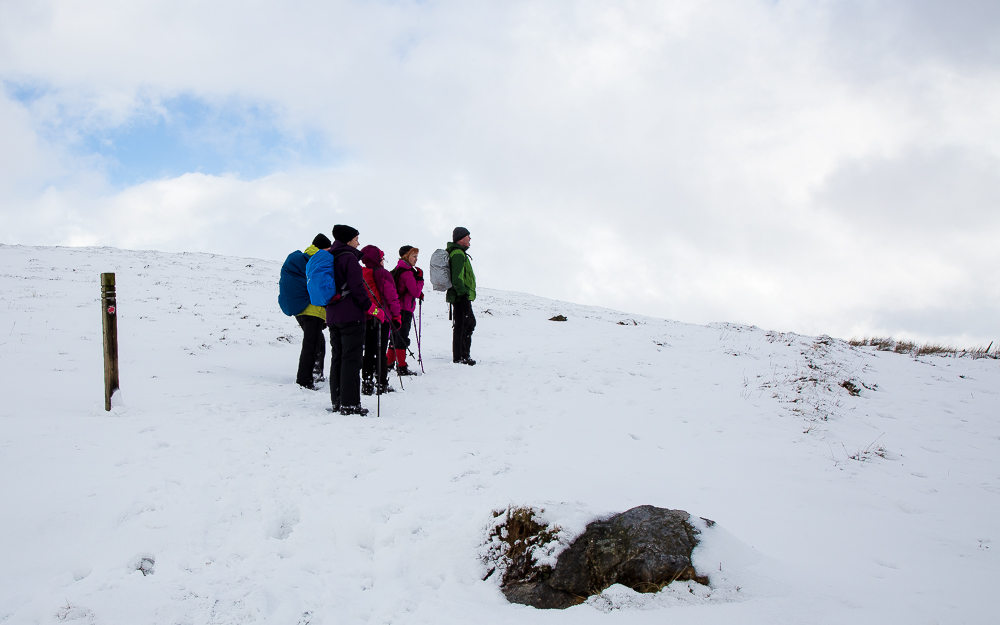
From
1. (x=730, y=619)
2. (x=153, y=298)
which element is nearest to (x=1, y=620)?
(x=730, y=619)

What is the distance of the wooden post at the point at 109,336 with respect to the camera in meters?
5.73

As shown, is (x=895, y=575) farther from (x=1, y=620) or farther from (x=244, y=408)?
(x=244, y=408)

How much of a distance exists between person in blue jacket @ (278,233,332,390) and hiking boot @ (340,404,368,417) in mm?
1766

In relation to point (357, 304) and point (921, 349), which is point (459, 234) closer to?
point (357, 304)

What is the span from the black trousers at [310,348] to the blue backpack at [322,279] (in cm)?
145

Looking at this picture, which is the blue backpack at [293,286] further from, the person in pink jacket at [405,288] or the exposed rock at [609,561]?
the exposed rock at [609,561]

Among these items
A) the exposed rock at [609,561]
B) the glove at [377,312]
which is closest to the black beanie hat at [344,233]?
the glove at [377,312]

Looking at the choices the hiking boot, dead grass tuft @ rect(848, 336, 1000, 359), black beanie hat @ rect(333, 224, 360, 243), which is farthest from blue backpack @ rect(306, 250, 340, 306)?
dead grass tuft @ rect(848, 336, 1000, 359)

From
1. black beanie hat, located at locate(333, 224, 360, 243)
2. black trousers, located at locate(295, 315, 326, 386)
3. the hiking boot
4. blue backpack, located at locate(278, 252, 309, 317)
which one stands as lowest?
the hiking boot

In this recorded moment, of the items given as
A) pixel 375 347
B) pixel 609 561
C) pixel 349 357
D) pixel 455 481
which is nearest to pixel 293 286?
pixel 375 347

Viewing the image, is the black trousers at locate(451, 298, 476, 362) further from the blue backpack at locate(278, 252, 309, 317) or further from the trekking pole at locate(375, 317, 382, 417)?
the blue backpack at locate(278, 252, 309, 317)

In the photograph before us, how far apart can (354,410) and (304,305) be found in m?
2.09

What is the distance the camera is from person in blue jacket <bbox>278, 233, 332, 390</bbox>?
7.74 m

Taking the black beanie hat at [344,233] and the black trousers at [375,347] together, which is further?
the black trousers at [375,347]
